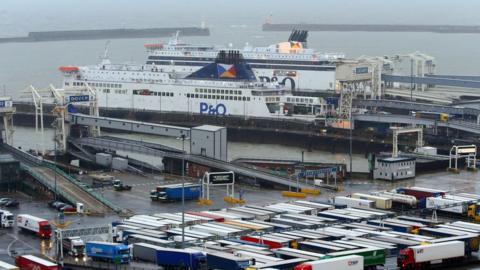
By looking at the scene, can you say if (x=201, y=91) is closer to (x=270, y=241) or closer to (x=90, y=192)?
(x=90, y=192)

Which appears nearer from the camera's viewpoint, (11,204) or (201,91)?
(11,204)

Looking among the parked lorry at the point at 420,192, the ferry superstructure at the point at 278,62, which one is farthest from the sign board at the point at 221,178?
the ferry superstructure at the point at 278,62

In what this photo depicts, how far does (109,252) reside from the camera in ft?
60.1

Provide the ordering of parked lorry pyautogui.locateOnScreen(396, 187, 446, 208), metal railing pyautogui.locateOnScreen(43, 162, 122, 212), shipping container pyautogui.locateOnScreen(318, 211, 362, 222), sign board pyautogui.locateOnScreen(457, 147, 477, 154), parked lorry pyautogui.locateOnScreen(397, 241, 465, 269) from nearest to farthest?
parked lorry pyautogui.locateOnScreen(397, 241, 465, 269) → shipping container pyautogui.locateOnScreen(318, 211, 362, 222) → metal railing pyautogui.locateOnScreen(43, 162, 122, 212) → parked lorry pyautogui.locateOnScreen(396, 187, 446, 208) → sign board pyautogui.locateOnScreen(457, 147, 477, 154)

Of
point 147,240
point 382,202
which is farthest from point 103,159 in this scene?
point 147,240

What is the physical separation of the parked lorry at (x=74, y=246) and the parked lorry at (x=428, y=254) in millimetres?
5197

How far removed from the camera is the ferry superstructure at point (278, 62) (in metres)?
52.7

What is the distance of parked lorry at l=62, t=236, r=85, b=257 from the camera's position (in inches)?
747

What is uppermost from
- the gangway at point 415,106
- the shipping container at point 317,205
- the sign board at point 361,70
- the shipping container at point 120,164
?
the sign board at point 361,70

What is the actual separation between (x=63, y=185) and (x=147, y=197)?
189 centimetres

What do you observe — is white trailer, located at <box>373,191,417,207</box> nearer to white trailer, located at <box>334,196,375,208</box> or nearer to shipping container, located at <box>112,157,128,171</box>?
white trailer, located at <box>334,196,375,208</box>

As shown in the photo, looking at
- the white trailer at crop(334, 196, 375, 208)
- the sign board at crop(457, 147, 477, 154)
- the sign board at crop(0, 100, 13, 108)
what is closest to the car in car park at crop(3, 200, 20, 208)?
the sign board at crop(0, 100, 13, 108)

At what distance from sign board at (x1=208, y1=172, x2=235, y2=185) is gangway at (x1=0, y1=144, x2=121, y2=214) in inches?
93.0

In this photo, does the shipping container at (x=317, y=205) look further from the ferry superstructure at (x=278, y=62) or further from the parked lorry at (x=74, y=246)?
the ferry superstructure at (x=278, y=62)
